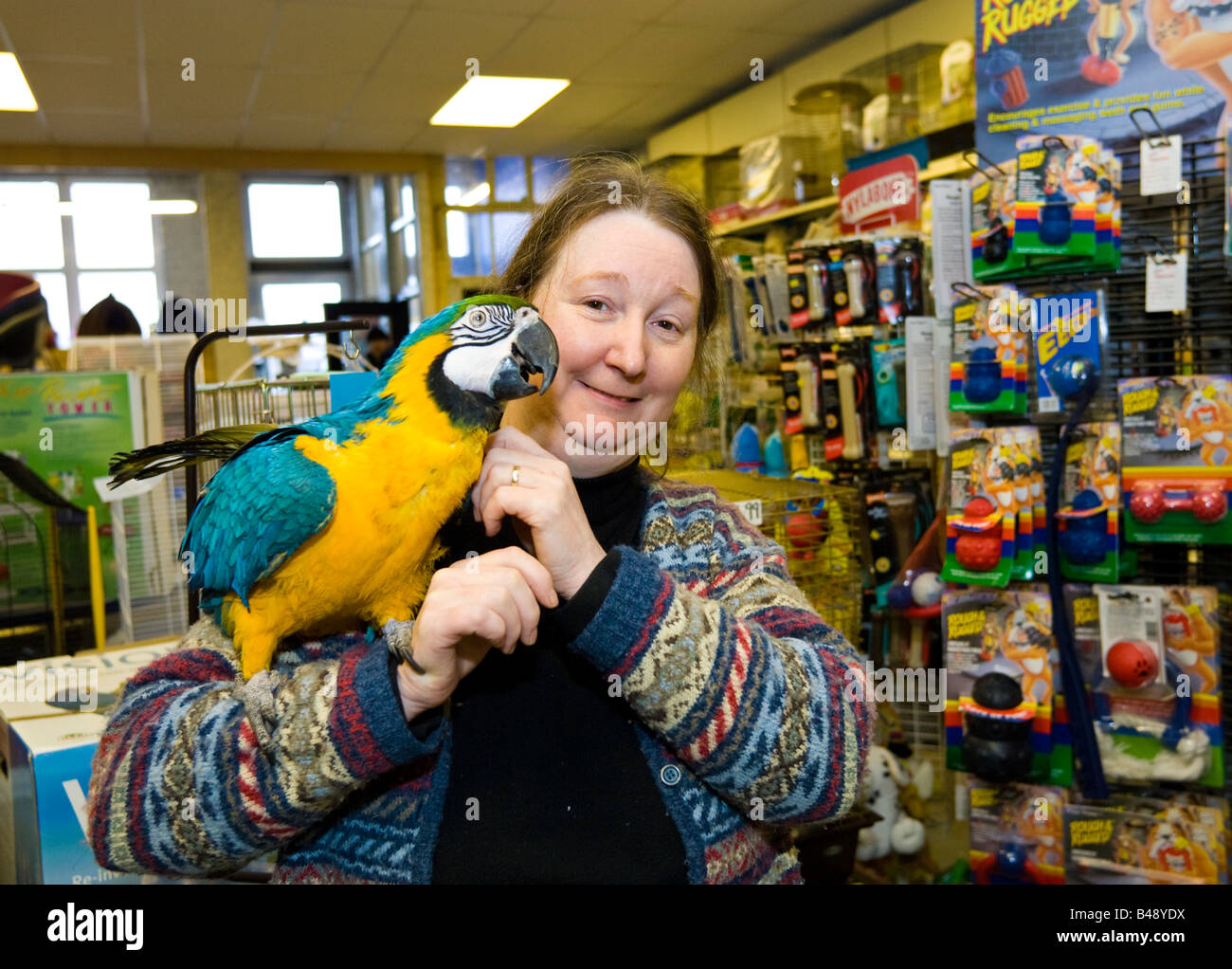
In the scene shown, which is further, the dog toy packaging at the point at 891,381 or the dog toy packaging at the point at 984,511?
the dog toy packaging at the point at 891,381

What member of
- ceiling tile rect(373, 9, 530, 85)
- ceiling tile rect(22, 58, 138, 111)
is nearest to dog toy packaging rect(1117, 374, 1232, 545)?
ceiling tile rect(373, 9, 530, 85)

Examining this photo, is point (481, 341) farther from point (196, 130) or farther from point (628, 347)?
point (196, 130)

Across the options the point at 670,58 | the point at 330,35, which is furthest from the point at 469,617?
the point at 670,58

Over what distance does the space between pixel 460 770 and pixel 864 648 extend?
2.60 meters

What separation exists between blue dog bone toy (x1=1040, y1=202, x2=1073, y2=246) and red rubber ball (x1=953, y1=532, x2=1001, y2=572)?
72 cm

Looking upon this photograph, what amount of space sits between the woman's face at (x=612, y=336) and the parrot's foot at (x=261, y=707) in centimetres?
41

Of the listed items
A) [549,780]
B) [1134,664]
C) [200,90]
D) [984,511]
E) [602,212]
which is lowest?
[1134,664]

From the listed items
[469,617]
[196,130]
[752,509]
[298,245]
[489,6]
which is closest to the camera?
[469,617]

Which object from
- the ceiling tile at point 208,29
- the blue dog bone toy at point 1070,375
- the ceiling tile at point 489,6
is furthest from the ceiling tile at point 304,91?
the blue dog bone toy at point 1070,375

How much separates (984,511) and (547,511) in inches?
70.7

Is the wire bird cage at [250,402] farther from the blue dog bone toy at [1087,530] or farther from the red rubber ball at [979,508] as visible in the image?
the blue dog bone toy at [1087,530]

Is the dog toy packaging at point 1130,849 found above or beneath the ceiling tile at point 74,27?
beneath

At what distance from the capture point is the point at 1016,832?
243cm

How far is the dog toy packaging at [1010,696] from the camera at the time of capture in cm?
232
